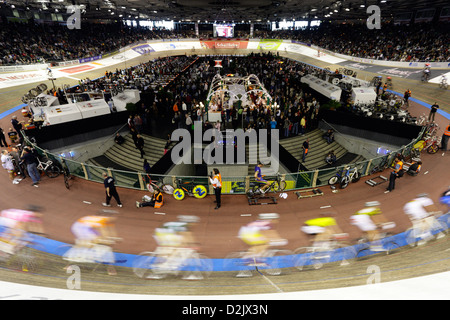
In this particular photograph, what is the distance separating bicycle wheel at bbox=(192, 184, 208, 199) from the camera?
337 inches

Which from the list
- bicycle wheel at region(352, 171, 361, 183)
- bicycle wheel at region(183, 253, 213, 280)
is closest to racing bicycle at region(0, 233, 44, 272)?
bicycle wheel at region(183, 253, 213, 280)

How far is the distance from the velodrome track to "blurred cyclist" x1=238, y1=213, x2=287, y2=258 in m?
0.23

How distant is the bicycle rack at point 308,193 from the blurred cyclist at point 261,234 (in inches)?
59.1

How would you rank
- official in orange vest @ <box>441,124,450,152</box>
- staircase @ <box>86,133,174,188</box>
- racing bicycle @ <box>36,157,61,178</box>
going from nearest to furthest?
racing bicycle @ <box>36,157,61,178</box> → official in orange vest @ <box>441,124,450,152</box> → staircase @ <box>86,133,174,188</box>

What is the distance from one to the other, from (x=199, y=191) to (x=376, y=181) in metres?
7.33

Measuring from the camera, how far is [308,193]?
8961 mm

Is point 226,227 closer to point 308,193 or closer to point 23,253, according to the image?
point 308,193

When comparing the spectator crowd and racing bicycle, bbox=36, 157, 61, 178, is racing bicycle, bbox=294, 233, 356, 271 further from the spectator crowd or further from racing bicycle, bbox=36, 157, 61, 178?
the spectator crowd

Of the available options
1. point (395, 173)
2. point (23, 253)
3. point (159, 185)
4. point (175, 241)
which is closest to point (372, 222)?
point (395, 173)

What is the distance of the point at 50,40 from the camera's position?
113 feet

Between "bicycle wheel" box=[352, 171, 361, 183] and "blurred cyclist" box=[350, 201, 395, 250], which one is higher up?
"bicycle wheel" box=[352, 171, 361, 183]
